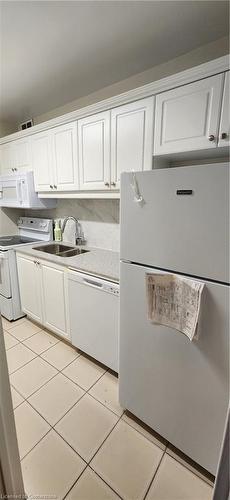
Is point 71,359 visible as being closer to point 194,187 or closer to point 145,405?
point 145,405

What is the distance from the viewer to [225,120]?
1159mm

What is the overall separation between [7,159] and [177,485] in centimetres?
323

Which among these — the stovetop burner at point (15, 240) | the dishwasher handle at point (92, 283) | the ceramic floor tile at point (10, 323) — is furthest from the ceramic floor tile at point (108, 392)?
the stovetop burner at point (15, 240)

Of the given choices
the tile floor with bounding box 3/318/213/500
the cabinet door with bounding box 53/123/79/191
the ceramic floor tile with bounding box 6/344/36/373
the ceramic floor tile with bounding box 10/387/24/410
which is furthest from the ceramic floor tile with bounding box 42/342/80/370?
the cabinet door with bounding box 53/123/79/191

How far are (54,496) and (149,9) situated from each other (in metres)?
2.60

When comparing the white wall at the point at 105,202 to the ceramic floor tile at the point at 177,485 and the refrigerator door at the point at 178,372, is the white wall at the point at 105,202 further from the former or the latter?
the ceramic floor tile at the point at 177,485

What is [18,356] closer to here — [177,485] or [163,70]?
[177,485]

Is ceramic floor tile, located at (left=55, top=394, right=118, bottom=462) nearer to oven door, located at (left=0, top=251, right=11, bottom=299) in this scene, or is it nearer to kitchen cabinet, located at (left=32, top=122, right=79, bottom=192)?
oven door, located at (left=0, top=251, right=11, bottom=299)

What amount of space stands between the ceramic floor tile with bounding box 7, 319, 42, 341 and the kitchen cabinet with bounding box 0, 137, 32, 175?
5.79 ft

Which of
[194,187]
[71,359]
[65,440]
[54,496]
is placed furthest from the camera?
[71,359]

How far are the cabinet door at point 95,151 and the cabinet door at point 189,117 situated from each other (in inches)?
17.2

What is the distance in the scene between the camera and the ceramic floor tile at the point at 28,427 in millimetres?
1296

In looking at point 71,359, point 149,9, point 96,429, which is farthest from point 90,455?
point 149,9

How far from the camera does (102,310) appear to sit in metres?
1.62
